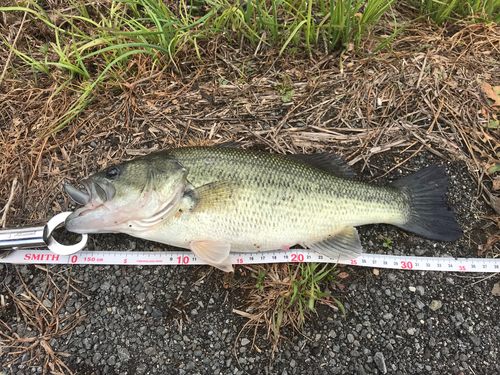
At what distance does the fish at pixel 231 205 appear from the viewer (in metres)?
2.41

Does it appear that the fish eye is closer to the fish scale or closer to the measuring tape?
the fish scale

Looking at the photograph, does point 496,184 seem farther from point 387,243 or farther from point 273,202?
point 273,202

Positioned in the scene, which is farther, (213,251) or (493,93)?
(493,93)

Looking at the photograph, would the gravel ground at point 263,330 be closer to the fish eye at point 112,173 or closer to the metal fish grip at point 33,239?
the metal fish grip at point 33,239

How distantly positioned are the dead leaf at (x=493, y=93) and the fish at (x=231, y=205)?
1.58m

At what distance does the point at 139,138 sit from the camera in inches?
124

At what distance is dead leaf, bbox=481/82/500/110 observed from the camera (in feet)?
10.3

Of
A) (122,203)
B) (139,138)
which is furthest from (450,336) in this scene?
(139,138)

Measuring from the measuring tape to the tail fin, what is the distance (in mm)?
284

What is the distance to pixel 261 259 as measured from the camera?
2.76 meters

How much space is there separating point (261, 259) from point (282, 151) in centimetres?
118

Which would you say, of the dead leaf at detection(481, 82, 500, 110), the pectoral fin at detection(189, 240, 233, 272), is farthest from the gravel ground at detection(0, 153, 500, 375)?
the dead leaf at detection(481, 82, 500, 110)

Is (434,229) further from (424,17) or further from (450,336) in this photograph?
(424,17)

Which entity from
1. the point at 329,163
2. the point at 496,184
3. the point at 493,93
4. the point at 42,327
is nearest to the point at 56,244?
the point at 42,327
